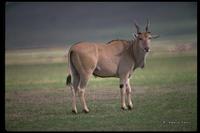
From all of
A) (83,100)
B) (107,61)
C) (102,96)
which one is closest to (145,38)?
(107,61)

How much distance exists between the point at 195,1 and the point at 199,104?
247 centimetres

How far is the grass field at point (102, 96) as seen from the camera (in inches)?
469

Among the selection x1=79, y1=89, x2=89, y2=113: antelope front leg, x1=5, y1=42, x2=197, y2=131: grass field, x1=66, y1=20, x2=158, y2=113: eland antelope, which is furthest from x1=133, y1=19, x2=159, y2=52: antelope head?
x1=79, y1=89, x2=89, y2=113: antelope front leg

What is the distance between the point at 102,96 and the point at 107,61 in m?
1.49

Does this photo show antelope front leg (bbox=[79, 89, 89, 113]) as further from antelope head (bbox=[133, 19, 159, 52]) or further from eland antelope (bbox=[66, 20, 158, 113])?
antelope head (bbox=[133, 19, 159, 52])

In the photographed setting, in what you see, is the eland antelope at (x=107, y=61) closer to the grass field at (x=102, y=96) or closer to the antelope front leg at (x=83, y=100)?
the antelope front leg at (x=83, y=100)

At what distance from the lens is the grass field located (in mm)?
11906

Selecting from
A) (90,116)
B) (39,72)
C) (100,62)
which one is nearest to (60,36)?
(39,72)

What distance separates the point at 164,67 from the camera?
60.0 feet

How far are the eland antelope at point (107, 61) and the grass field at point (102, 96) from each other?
0.54 meters

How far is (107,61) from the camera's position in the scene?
13.6m

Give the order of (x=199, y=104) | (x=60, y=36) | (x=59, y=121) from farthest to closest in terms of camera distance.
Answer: (x=60, y=36) → (x=199, y=104) → (x=59, y=121)

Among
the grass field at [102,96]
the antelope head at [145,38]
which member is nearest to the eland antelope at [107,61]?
the antelope head at [145,38]
